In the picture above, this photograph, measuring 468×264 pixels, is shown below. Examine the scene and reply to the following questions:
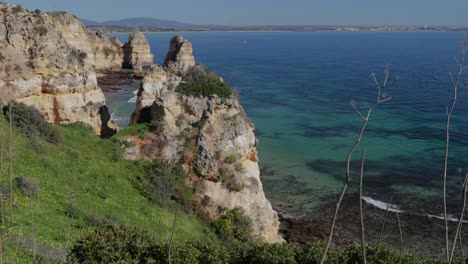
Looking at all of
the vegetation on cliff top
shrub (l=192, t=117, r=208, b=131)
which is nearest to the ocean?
shrub (l=192, t=117, r=208, b=131)

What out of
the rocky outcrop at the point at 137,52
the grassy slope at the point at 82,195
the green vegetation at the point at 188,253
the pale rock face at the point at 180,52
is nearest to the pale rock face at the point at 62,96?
the grassy slope at the point at 82,195

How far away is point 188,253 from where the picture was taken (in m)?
16.4

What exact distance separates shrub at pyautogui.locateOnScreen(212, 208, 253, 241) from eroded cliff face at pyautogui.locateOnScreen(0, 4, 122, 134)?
51.8 ft

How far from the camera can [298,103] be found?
7950 centimetres

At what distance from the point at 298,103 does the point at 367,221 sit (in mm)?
43737

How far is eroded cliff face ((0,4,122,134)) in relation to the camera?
3675 centimetres

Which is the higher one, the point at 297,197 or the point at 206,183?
the point at 206,183

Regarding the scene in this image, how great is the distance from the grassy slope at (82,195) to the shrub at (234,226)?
779mm

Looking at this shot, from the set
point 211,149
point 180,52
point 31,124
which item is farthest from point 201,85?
point 180,52

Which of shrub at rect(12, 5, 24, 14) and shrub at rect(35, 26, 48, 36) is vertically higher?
shrub at rect(12, 5, 24, 14)

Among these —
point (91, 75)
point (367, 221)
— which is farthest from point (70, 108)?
point (367, 221)

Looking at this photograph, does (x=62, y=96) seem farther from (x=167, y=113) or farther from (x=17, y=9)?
(x=167, y=113)

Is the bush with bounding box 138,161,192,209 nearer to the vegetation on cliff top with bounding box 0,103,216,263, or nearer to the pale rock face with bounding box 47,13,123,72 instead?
the vegetation on cliff top with bounding box 0,103,216,263

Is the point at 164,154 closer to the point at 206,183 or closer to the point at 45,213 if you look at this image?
the point at 206,183
